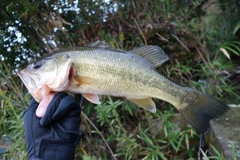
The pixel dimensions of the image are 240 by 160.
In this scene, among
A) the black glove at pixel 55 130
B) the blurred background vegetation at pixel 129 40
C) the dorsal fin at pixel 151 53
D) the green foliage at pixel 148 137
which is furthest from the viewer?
the blurred background vegetation at pixel 129 40

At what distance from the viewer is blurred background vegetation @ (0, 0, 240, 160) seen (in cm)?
291

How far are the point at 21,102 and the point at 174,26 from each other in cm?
201

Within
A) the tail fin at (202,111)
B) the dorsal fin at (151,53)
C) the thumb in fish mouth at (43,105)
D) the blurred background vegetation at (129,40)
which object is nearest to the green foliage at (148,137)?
the blurred background vegetation at (129,40)

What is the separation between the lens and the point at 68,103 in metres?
1.45

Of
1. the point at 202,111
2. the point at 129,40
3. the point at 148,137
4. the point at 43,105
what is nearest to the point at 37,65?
the point at 43,105

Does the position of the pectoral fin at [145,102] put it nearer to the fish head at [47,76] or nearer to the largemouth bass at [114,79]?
the largemouth bass at [114,79]

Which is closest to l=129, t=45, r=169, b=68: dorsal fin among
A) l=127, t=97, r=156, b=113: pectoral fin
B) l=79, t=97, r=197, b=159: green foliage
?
l=127, t=97, r=156, b=113: pectoral fin

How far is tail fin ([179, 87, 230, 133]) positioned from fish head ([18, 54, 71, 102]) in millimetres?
786

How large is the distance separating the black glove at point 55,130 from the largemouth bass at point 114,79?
9 centimetres

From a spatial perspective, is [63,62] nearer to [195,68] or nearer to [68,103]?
[68,103]

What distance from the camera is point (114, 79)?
156 cm

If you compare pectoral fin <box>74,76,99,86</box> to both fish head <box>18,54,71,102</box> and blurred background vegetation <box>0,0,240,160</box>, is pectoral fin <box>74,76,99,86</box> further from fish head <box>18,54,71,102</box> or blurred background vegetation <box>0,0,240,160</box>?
blurred background vegetation <box>0,0,240,160</box>

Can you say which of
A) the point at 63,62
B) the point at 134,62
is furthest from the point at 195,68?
the point at 63,62

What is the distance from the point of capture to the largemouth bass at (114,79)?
1.48 m
